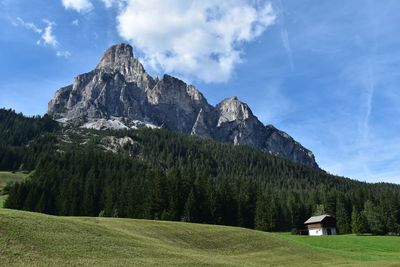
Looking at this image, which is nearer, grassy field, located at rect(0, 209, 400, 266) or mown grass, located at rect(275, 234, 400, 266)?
grassy field, located at rect(0, 209, 400, 266)

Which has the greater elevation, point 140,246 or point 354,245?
point 354,245

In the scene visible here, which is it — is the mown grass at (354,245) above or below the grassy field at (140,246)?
above

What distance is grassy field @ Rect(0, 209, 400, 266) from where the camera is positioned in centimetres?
3652

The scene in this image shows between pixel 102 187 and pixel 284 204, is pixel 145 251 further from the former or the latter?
pixel 284 204

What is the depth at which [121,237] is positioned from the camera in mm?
50938

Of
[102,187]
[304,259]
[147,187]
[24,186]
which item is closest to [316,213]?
[147,187]

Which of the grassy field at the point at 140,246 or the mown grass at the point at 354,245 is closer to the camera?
the grassy field at the point at 140,246

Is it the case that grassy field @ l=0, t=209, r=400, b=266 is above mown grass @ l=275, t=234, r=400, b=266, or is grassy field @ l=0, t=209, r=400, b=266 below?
below

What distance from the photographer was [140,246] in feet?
158

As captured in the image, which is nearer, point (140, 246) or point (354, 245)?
point (140, 246)

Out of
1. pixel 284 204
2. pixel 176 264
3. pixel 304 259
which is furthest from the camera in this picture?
pixel 284 204

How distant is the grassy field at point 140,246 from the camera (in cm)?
3652

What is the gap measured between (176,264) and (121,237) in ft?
43.2

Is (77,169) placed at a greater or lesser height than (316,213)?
greater
